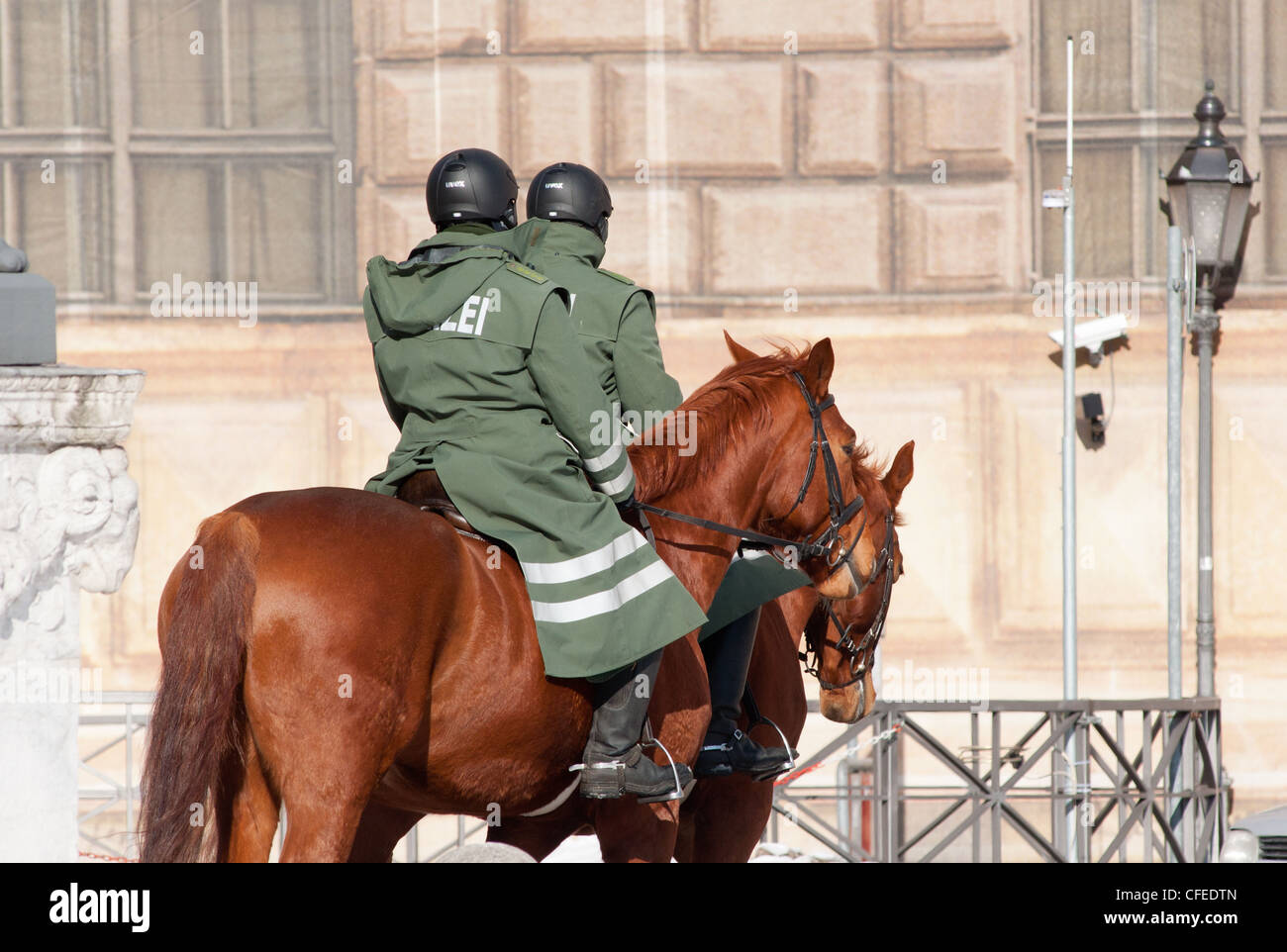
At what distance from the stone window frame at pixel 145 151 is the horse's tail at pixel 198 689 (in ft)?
26.6

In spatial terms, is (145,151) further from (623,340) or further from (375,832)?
(375,832)

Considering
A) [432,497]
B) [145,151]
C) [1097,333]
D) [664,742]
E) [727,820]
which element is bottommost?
[727,820]

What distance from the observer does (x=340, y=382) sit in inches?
478

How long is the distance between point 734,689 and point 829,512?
2.45ft

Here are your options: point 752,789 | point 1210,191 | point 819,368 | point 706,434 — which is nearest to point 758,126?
point 1210,191

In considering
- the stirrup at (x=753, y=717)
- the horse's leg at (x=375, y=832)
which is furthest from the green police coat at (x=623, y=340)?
the horse's leg at (x=375, y=832)

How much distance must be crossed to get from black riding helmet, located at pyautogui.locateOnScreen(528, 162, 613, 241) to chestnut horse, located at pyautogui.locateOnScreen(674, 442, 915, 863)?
4.22 ft

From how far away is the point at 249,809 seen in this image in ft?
14.4

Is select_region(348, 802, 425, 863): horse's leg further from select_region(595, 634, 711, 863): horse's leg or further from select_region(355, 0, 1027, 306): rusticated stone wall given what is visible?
select_region(355, 0, 1027, 306): rusticated stone wall

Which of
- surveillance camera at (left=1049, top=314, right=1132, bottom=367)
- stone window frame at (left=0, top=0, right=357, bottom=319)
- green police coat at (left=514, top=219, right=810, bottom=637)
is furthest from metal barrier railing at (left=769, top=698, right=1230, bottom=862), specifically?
stone window frame at (left=0, top=0, right=357, bottom=319)

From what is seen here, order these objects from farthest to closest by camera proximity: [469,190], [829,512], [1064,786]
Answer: [1064,786], [829,512], [469,190]

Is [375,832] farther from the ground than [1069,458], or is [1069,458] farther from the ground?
[1069,458]
